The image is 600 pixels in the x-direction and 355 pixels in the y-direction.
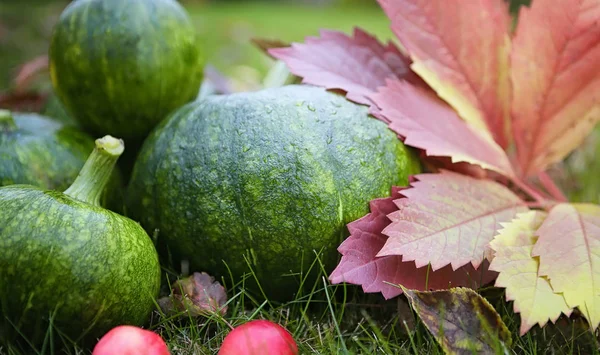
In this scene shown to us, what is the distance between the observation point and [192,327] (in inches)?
50.5

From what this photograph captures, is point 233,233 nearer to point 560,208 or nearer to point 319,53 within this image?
point 319,53

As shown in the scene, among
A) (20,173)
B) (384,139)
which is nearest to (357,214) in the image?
(384,139)

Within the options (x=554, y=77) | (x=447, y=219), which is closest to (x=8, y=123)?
(x=447, y=219)

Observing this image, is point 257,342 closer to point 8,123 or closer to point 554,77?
point 8,123

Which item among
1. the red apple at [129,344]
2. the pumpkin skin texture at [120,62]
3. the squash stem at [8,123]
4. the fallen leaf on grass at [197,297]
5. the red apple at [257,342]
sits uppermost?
the pumpkin skin texture at [120,62]

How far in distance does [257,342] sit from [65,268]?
0.42 metres

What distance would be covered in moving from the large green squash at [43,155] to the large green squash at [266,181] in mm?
200

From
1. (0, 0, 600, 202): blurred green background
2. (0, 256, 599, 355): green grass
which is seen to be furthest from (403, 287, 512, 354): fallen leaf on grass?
(0, 0, 600, 202): blurred green background

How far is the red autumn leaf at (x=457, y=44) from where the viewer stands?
166 cm

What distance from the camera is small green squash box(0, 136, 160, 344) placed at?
116cm

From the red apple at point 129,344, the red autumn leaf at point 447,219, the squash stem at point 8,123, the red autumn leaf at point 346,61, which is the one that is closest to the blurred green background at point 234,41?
the red autumn leaf at point 346,61

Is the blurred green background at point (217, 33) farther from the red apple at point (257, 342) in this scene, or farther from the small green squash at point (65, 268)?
the red apple at point (257, 342)

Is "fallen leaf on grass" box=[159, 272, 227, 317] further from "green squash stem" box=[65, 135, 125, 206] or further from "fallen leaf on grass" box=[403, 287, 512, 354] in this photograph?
"fallen leaf on grass" box=[403, 287, 512, 354]

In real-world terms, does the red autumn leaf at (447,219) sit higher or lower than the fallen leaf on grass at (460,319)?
Answer: higher
